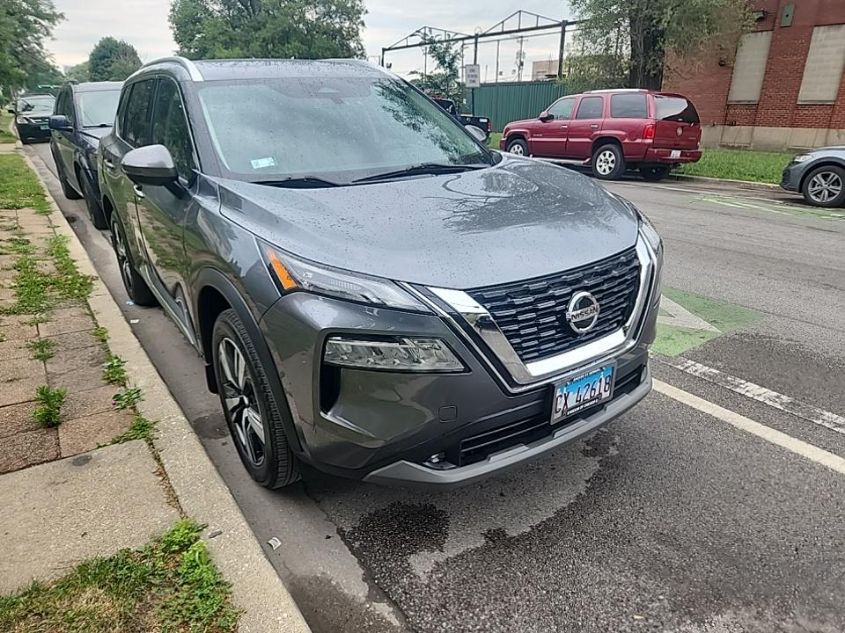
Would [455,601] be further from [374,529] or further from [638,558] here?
[638,558]

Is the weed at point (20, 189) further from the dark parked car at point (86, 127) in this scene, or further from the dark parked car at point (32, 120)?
the dark parked car at point (32, 120)

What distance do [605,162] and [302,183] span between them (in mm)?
11754

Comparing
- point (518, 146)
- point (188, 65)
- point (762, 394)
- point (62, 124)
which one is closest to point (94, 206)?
point (62, 124)

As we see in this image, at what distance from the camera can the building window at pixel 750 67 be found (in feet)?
64.0

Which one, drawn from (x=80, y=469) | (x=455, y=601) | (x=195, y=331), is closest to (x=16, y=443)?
(x=80, y=469)

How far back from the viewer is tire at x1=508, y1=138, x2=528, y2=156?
49.6ft

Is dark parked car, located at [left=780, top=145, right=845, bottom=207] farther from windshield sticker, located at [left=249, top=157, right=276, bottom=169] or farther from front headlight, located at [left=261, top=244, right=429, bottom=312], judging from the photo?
front headlight, located at [left=261, top=244, right=429, bottom=312]

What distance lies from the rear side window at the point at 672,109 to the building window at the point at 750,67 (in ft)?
32.2

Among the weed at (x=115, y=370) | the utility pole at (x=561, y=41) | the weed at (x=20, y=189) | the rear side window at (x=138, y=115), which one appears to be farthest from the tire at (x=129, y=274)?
the utility pole at (x=561, y=41)

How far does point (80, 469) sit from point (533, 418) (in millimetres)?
2093

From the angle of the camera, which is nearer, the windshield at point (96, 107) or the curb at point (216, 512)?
the curb at point (216, 512)

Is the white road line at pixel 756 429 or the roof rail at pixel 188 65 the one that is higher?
the roof rail at pixel 188 65

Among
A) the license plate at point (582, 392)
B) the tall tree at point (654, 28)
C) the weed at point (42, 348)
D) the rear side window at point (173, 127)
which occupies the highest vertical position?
the tall tree at point (654, 28)

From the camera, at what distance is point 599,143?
13.1 m
